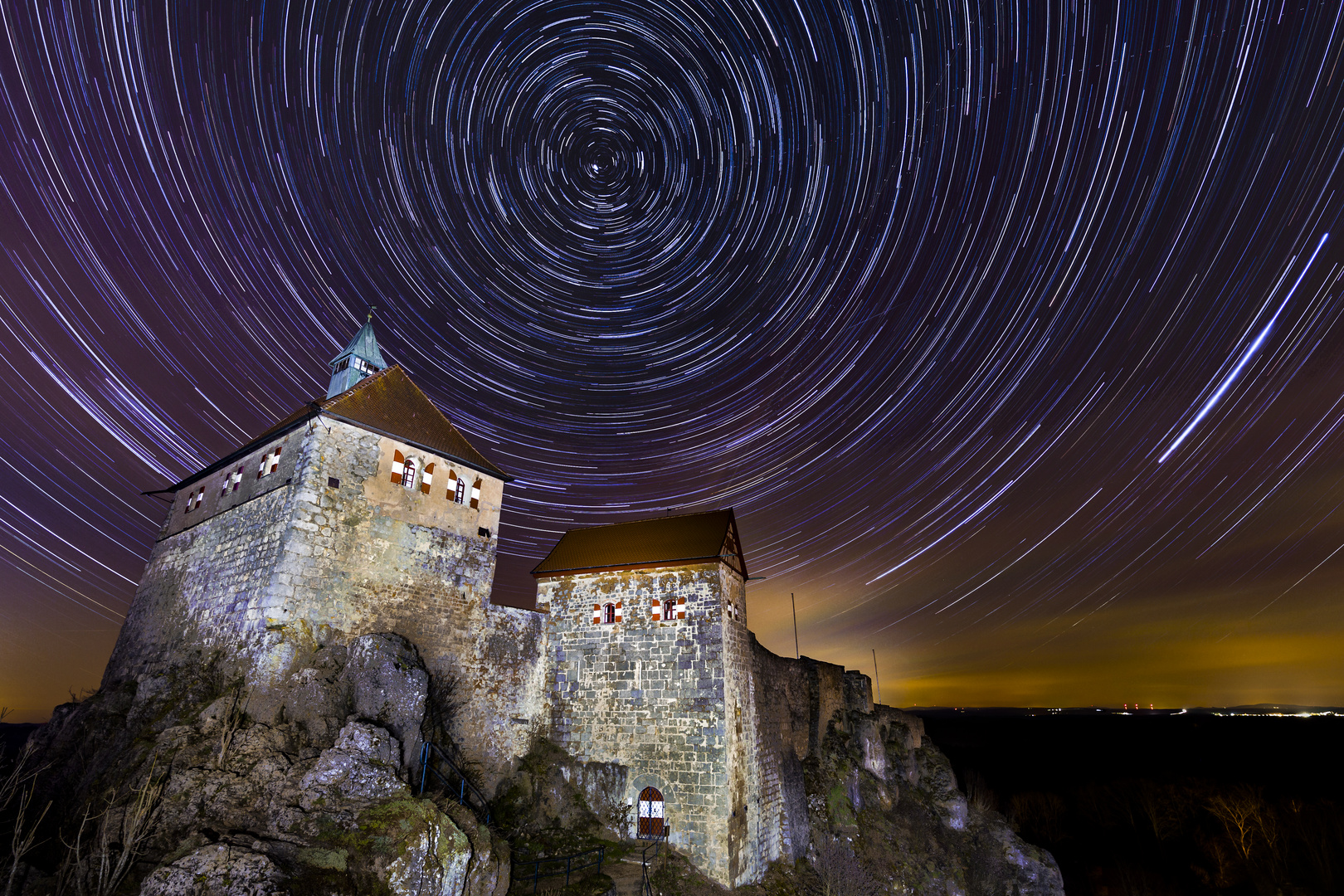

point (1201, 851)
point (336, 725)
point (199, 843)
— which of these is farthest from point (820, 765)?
point (1201, 851)

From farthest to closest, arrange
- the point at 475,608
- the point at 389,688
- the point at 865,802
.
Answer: the point at 865,802, the point at 475,608, the point at 389,688

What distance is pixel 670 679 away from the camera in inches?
971

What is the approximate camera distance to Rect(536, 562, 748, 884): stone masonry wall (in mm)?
22906

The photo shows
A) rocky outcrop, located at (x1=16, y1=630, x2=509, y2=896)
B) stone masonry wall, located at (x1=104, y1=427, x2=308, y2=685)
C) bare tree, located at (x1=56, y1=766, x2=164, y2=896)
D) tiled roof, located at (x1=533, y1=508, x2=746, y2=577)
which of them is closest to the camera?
bare tree, located at (x1=56, y1=766, x2=164, y2=896)

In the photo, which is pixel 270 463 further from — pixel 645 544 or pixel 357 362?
pixel 645 544

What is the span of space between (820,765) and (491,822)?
20751 mm

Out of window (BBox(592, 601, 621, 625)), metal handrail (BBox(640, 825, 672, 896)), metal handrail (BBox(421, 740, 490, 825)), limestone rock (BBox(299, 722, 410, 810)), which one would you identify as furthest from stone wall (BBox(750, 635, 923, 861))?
limestone rock (BBox(299, 722, 410, 810))

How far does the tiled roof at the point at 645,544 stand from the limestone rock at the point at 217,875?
1603 centimetres

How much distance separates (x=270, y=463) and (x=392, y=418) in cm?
465

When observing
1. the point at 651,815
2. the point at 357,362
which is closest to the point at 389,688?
the point at 651,815

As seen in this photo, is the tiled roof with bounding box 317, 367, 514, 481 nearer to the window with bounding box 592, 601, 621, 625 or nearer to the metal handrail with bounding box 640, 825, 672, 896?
the window with bounding box 592, 601, 621, 625

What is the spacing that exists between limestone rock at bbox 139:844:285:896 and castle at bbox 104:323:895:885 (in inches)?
289

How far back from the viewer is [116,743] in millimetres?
18578

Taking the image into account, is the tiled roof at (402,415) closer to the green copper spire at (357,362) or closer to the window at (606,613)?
the green copper spire at (357,362)
